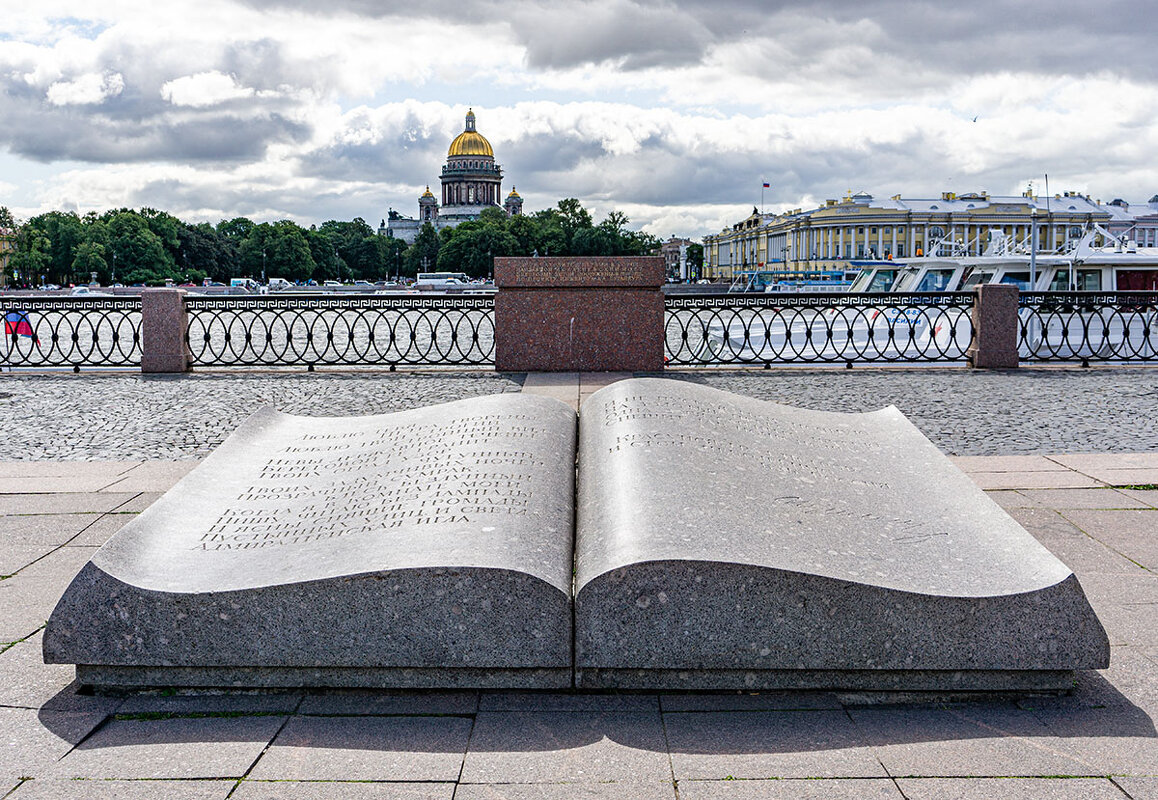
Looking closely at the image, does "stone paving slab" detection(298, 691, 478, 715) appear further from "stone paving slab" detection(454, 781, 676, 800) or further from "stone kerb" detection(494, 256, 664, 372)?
"stone kerb" detection(494, 256, 664, 372)

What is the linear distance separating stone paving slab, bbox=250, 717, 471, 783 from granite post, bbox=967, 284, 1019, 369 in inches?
487

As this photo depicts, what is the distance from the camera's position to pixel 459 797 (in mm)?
2451

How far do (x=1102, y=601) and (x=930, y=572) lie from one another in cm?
125

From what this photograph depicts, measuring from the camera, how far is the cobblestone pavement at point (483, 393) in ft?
26.2

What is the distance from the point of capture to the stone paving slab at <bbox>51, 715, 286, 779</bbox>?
2.57m

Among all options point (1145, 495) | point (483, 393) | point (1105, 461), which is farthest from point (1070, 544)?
point (483, 393)

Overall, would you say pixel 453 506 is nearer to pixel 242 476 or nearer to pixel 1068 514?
pixel 242 476

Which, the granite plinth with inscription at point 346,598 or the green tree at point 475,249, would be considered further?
the green tree at point 475,249

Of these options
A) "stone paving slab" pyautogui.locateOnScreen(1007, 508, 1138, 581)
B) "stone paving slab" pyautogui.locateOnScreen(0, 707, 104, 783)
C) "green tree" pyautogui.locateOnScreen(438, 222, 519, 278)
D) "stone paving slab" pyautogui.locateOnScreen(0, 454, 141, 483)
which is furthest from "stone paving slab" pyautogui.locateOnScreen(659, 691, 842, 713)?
"green tree" pyautogui.locateOnScreen(438, 222, 519, 278)

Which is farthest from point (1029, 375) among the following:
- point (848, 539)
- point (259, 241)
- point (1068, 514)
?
point (259, 241)

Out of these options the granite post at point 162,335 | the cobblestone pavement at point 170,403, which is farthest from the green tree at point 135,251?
the cobblestone pavement at point 170,403

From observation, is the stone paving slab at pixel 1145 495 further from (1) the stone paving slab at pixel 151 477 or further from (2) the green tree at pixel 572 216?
(2) the green tree at pixel 572 216

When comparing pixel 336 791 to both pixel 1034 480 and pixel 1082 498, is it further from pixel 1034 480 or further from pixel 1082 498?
pixel 1034 480

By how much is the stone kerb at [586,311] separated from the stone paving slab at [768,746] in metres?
10.0
